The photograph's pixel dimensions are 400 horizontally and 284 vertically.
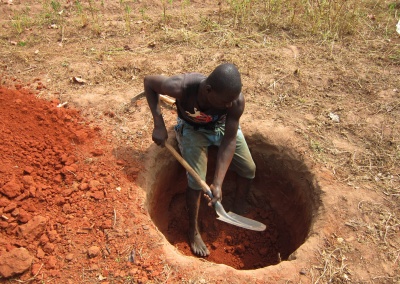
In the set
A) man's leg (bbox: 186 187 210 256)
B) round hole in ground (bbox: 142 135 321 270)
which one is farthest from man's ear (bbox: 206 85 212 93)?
man's leg (bbox: 186 187 210 256)

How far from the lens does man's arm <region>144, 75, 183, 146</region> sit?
282 centimetres

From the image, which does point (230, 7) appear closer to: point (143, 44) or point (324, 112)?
point (143, 44)

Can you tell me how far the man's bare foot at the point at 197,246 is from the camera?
11.2ft

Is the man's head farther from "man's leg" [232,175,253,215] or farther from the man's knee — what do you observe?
"man's leg" [232,175,253,215]

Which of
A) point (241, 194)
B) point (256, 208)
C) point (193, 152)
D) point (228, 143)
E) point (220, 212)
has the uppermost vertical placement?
point (228, 143)

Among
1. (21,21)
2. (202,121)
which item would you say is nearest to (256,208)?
(202,121)

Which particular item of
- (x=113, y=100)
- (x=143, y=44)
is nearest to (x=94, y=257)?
(x=113, y=100)

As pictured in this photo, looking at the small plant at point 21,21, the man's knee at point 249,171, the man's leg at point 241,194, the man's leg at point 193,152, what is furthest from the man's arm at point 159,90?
the small plant at point 21,21

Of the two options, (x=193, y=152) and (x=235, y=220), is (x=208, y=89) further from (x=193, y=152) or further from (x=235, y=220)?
(x=235, y=220)

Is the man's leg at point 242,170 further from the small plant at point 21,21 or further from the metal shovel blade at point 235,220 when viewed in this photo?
the small plant at point 21,21

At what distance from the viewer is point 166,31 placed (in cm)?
479

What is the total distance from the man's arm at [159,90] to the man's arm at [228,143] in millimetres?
451

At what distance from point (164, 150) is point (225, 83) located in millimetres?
1212

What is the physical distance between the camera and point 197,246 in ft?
11.3
